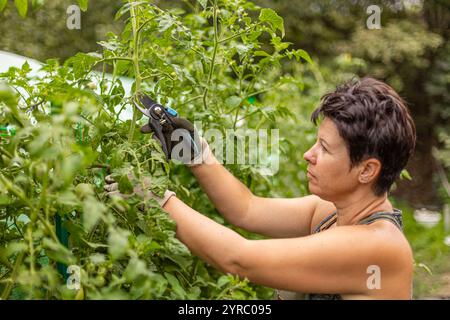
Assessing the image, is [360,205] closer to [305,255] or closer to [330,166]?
[330,166]

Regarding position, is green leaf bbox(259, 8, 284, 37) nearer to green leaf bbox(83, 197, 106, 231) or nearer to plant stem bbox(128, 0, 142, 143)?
plant stem bbox(128, 0, 142, 143)

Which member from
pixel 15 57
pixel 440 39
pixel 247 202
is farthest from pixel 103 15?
pixel 247 202

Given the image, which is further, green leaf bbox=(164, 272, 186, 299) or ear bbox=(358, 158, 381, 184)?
ear bbox=(358, 158, 381, 184)

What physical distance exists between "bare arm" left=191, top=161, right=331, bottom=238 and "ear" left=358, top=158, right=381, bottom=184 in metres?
0.37

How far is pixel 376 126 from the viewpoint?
1.86m

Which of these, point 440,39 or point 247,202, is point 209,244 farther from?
point 440,39

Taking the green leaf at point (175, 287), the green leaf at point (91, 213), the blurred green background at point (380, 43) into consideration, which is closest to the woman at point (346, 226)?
the green leaf at point (175, 287)

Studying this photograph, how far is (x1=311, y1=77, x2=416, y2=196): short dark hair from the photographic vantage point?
186cm

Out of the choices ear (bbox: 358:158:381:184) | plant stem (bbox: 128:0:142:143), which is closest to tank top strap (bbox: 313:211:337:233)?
ear (bbox: 358:158:381:184)

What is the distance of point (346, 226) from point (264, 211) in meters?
0.46

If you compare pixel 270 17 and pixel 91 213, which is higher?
pixel 270 17

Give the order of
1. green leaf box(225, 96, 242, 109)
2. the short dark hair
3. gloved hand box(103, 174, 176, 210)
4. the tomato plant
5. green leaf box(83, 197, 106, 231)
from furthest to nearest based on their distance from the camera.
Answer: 1. green leaf box(225, 96, 242, 109)
2. the short dark hair
3. gloved hand box(103, 174, 176, 210)
4. the tomato plant
5. green leaf box(83, 197, 106, 231)

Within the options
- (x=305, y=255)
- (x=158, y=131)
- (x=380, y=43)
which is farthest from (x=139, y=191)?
(x=380, y=43)

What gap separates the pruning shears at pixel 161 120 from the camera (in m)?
1.93
